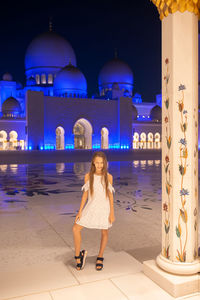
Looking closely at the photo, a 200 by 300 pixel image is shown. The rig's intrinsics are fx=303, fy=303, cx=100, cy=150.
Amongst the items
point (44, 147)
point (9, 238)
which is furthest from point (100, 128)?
point (9, 238)

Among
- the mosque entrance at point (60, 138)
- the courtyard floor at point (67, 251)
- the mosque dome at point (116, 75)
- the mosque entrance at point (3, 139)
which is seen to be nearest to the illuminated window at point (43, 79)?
the mosque entrance at point (60, 138)

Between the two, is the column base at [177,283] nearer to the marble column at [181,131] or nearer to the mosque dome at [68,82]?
the marble column at [181,131]

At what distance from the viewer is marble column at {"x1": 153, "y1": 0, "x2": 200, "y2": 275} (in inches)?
86.3

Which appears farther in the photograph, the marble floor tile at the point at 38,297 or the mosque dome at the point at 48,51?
the mosque dome at the point at 48,51

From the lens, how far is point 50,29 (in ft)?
112

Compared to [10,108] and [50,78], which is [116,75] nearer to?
[50,78]

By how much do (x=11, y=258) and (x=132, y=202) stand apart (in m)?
2.68

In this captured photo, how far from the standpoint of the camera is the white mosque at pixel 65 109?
27.2m

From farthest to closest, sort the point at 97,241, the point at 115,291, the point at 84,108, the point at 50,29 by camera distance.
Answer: the point at 50,29
the point at 84,108
the point at 97,241
the point at 115,291

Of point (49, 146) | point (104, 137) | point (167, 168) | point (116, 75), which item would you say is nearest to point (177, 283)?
→ point (167, 168)

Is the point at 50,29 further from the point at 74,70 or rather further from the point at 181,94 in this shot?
the point at 181,94

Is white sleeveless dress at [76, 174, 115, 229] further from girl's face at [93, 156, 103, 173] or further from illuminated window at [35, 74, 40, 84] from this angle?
illuminated window at [35, 74, 40, 84]

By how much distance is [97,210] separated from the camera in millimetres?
2514

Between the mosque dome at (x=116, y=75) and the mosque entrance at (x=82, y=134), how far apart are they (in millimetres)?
7547
